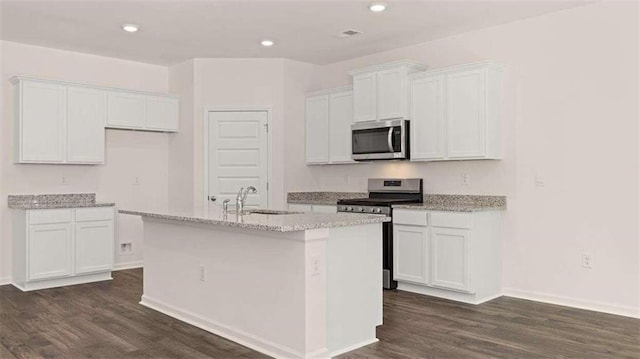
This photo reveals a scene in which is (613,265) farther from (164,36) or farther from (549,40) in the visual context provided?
(164,36)

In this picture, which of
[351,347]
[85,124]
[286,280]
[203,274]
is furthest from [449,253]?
[85,124]

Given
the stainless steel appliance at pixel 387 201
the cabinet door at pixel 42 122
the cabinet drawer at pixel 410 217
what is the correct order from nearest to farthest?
1. the cabinet drawer at pixel 410 217
2. the stainless steel appliance at pixel 387 201
3. the cabinet door at pixel 42 122

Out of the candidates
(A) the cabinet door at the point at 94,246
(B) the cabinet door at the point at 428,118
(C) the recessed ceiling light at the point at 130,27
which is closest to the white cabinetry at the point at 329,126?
(B) the cabinet door at the point at 428,118

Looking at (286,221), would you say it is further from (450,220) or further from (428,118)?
(428,118)

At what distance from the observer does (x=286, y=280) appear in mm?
3430

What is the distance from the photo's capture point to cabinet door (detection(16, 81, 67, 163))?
18.9 ft

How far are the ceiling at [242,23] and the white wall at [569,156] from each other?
0.95 feet

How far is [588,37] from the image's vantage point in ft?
15.4

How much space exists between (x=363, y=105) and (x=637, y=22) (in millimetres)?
2735

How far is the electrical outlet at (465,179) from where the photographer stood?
5.52 metres

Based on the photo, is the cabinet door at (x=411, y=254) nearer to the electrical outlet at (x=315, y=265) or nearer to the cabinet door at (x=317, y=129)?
the cabinet door at (x=317, y=129)

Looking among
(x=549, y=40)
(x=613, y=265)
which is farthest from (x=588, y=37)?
(x=613, y=265)

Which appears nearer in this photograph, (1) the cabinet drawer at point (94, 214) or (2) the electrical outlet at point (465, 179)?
(2) the electrical outlet at point (465, 179)

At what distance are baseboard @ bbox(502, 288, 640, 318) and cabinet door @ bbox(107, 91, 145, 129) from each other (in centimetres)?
470
